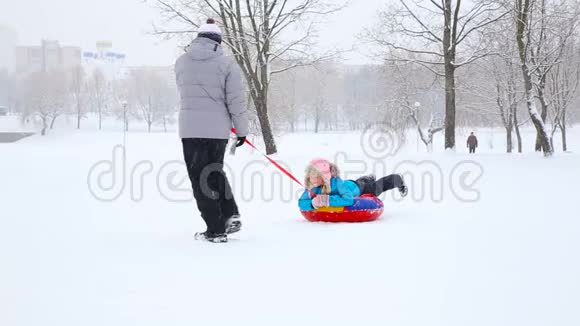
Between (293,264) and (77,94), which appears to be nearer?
(293,264)

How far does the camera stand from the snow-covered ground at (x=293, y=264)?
2.70 metres

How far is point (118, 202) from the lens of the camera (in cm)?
716

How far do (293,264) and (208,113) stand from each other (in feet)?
5.04

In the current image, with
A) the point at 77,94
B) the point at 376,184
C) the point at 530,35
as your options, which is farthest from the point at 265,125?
the point at 77,94

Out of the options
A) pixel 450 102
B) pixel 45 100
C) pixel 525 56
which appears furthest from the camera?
pixel 45 100

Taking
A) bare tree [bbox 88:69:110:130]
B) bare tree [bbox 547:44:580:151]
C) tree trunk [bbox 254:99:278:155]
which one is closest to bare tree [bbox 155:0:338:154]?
tree trunk [bbox 254:99:278:155]

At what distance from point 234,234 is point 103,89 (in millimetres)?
90100

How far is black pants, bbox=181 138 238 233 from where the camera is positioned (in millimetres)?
4422

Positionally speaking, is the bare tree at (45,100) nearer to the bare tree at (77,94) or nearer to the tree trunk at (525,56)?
the bare tree at (77,94)

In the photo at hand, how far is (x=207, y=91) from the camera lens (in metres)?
4.45

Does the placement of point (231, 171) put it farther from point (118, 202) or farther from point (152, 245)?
point (152, 245)

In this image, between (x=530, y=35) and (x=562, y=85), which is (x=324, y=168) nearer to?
(x=530, y=35)

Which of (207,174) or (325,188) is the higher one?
(207,174)

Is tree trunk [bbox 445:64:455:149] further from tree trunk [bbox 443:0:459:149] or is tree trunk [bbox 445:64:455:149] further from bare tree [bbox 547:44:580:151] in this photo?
bare tree [bbox 547:44:580:151]
